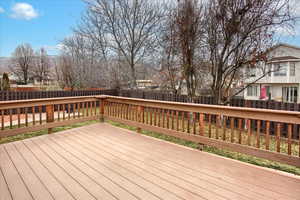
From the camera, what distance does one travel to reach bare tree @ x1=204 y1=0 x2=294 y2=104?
4789 mm

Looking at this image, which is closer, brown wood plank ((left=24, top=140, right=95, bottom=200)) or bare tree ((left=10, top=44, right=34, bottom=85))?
brown wood plank ((left=24, top=140, right=95, bottom=200))

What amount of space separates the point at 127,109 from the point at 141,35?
281 inches

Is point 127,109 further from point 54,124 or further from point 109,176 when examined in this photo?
point 109,176

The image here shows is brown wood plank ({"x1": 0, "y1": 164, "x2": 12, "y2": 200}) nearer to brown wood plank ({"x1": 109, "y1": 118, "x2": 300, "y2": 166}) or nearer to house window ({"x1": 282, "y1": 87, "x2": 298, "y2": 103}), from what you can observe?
brown wood plank ({"x1": 109, "y1": 118, "x2": 300, "y2": 166})

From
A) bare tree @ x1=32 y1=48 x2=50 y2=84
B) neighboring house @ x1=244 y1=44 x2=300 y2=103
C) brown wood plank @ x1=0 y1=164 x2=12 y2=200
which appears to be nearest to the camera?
brown wood plank @ x1=0 y1=164 x2=12 y2=200

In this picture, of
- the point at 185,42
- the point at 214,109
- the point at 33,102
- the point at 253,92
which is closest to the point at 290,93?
the point at 253,92

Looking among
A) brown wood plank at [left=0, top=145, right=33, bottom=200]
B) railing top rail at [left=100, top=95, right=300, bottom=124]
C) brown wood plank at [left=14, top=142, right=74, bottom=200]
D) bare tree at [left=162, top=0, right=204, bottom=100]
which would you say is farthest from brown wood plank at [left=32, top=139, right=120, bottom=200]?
bare tree at [left=162, top=0, right=204, bottom=100]

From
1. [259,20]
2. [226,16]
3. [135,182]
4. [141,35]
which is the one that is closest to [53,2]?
[141,35]

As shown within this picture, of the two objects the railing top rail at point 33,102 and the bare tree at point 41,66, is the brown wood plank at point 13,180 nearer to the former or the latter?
the railing top rail at point 33,102

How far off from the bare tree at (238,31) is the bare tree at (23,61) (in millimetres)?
24383

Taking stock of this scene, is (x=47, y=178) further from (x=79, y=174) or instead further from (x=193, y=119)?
(x=193, y=119)

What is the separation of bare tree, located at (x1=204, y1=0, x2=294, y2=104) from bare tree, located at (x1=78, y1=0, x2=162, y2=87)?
466cm

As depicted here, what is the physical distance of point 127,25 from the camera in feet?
34.4

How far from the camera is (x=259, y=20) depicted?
191 inches
